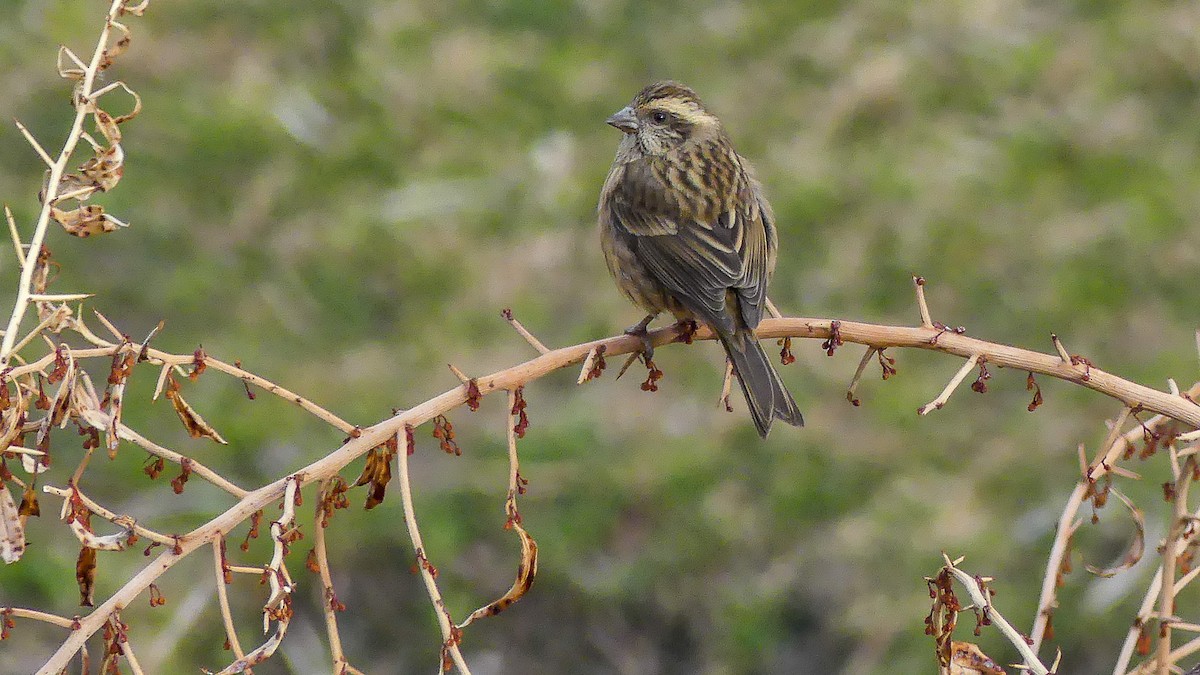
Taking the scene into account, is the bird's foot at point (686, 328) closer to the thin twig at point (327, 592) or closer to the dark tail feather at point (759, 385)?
the dark tail feather at point (759, 385)

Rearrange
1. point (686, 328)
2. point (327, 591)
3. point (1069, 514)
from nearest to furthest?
point (327, 591), point (1069, 514), point (686, 328)

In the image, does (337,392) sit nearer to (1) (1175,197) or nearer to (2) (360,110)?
(2) (360,110)

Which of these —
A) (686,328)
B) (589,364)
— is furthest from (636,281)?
(589,364)

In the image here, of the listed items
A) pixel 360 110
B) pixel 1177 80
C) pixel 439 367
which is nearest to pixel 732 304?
pixel 439 367

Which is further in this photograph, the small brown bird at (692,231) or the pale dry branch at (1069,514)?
the small brown bird at (692,231)

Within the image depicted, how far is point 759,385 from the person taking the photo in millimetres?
4031

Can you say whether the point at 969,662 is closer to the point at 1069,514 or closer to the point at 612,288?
the point at 1069,514

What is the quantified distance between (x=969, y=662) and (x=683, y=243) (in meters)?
2.40

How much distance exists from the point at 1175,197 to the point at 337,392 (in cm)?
406

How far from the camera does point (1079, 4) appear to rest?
8.45 metres

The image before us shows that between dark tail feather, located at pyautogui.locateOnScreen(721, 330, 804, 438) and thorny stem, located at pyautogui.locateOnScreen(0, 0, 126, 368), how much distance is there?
1950 mm

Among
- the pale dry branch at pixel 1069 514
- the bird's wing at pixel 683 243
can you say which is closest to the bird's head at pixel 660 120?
the bird's wing at pixel 683 243

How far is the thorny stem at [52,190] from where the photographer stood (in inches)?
89.0

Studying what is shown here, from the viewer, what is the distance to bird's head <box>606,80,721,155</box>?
17.7ft
